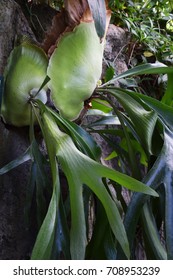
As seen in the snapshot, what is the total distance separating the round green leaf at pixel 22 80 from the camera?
892 mm

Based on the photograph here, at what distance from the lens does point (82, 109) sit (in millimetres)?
946

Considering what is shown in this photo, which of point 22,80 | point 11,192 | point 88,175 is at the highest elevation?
point 22,80

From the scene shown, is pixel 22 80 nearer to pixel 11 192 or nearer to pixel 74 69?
pixel 74 69

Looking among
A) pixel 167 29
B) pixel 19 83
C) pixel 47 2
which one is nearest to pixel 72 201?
pixel 19 83


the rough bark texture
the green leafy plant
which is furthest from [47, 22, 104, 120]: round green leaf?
the rough bark texture

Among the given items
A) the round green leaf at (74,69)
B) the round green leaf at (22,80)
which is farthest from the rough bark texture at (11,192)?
the round green leaf at (74,69)

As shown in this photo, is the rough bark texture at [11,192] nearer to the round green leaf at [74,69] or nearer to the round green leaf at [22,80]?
the round green leaf at [22,80]

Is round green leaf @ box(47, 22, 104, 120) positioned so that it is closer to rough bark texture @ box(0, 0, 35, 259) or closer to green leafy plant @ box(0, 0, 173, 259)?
green leafy plant @ box(0, 0, 173, 259)

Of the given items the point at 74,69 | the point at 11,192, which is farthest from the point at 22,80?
the point at 11,192

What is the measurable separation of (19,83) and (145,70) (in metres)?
0.34

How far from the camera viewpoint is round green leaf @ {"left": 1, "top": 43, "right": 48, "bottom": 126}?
89cm

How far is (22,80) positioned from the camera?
896 millimetres

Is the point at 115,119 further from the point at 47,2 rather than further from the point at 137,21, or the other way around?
the point at 137,21
